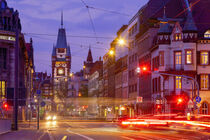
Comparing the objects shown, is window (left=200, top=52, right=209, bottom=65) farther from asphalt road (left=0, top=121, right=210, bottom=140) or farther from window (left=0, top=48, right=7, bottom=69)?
window (left=0, top=48, right=7, bottom=69)

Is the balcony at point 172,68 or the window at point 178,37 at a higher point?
the window at point 178,37

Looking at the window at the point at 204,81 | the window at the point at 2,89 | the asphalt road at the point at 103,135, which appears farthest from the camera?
the window at the point at 2,89

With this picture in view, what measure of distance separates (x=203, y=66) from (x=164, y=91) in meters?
6.48

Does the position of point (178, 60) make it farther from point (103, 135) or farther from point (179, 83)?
point (103, 135)

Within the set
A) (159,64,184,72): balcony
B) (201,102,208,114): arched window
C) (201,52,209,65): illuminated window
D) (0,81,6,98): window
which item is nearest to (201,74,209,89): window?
(201,52,209,65): illuminated window

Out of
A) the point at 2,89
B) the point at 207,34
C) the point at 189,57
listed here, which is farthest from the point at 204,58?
the point at 2,89

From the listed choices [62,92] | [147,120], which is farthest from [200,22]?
[62,92]

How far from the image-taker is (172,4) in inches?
2881

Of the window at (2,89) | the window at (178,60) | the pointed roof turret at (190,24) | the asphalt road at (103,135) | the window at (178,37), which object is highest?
the pointed roof turret at (190,24)

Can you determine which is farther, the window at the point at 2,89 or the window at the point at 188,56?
the window at the point at 2,89

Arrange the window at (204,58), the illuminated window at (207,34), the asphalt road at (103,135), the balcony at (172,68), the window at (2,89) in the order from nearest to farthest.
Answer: the asphalt road at (103,135) → the window at (204,58) → the illuminated window at (207,34) → the balcony at (172,68) → the window at (2,89)

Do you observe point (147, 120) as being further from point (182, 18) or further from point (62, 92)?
point (62, 92)

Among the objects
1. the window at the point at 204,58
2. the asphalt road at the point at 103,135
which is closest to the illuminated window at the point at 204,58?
the window at the point at 204,58

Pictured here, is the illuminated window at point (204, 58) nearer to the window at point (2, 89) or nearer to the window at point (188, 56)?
the window at point (188, 56)
